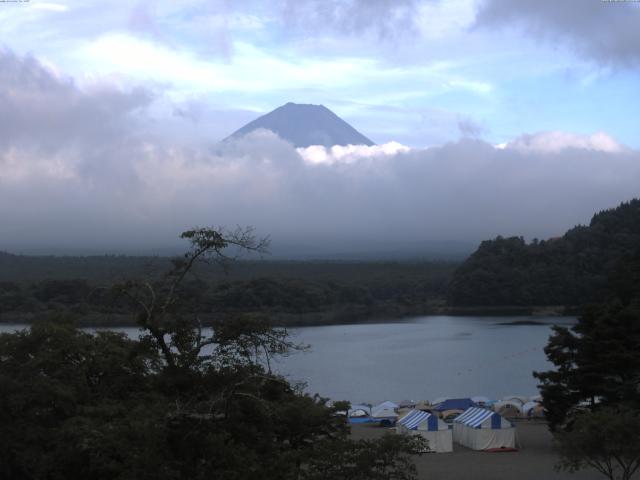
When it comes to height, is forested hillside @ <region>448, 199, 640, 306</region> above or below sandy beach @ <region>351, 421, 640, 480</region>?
above

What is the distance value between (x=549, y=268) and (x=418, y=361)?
102ft

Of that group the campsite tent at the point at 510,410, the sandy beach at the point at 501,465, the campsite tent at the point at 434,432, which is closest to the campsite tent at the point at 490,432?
the sandy beach at the point at 501,465

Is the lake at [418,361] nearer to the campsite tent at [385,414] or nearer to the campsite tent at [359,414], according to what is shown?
the campsite tent at [359,414]

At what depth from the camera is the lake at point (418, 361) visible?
28375 millimetres

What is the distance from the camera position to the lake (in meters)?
28.4

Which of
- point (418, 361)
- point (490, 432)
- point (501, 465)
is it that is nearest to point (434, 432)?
point (490, 432)

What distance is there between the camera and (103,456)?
21.0ft

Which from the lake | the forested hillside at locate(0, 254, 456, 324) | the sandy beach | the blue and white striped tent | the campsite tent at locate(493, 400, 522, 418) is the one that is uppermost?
the forested hillside at locate(0, 254, 456, 324)

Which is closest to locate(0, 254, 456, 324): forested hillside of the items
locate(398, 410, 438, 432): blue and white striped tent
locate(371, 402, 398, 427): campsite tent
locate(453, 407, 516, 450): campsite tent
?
locate(371, 402, 398, 427): campsite tent

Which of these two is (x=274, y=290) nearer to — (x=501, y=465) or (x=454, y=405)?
(x=454, y=405)

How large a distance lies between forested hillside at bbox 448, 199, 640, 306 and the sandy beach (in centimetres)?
4430

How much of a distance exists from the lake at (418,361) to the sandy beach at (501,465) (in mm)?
6878

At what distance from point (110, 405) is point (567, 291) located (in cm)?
5660

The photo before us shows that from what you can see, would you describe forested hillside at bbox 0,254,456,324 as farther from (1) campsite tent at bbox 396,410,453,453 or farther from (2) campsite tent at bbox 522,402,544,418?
(1) campsite tent at bbox 396,410,453,453
